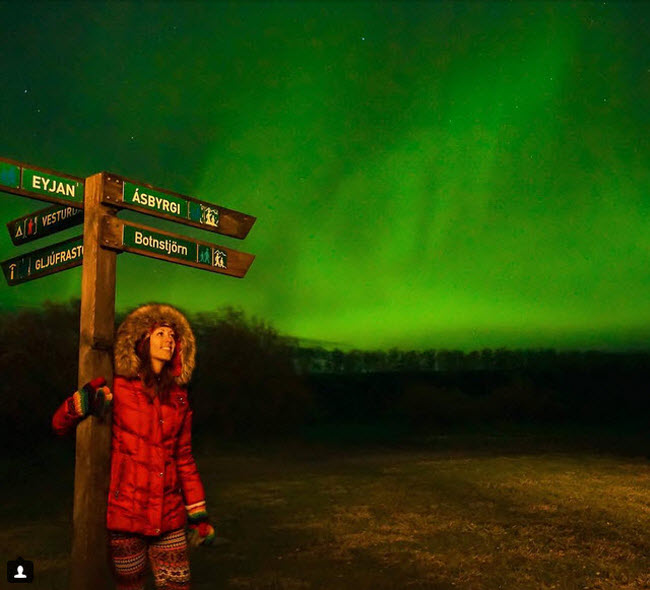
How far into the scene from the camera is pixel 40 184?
14.5ft

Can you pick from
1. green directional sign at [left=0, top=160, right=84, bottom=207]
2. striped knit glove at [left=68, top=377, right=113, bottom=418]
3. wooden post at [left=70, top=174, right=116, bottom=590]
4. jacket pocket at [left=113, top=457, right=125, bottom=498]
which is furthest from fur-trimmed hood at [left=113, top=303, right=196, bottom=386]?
green directional sign at [left=0, top=160, right=84, bottom=207]

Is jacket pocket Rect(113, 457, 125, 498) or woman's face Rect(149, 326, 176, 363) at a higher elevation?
woman's face Rect(149, 326, 176, 363)

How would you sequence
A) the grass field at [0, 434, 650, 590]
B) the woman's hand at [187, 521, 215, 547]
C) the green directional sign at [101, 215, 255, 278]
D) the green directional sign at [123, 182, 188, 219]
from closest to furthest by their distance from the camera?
the woman's hand at [187, 521, 215, 547] → the green directional sign at [101, 215, 255, 278] → the green directional sign at [123, 182, 188, 219] → the grass field at [0, 434, 650, 590]

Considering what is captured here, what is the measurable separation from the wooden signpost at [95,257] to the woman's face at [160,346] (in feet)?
1.77

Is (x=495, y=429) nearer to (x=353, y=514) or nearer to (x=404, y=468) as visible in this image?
(x=404, y=468)

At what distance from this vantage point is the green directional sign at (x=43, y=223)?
188 inches

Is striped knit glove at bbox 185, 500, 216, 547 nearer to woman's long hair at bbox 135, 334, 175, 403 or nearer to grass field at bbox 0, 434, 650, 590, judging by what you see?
woman's long hair at bbox 135, 334, 175, 403

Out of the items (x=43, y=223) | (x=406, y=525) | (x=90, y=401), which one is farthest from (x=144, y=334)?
(x=406, y=525)

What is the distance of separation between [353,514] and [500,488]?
3270 millimetres

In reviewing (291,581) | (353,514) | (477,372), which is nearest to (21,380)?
(353,514)

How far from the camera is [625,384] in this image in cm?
6212

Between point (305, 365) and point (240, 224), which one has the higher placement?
point (240, 224)

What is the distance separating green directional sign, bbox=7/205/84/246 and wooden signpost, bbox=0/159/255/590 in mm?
14

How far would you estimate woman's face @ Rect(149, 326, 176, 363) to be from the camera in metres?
4.00
